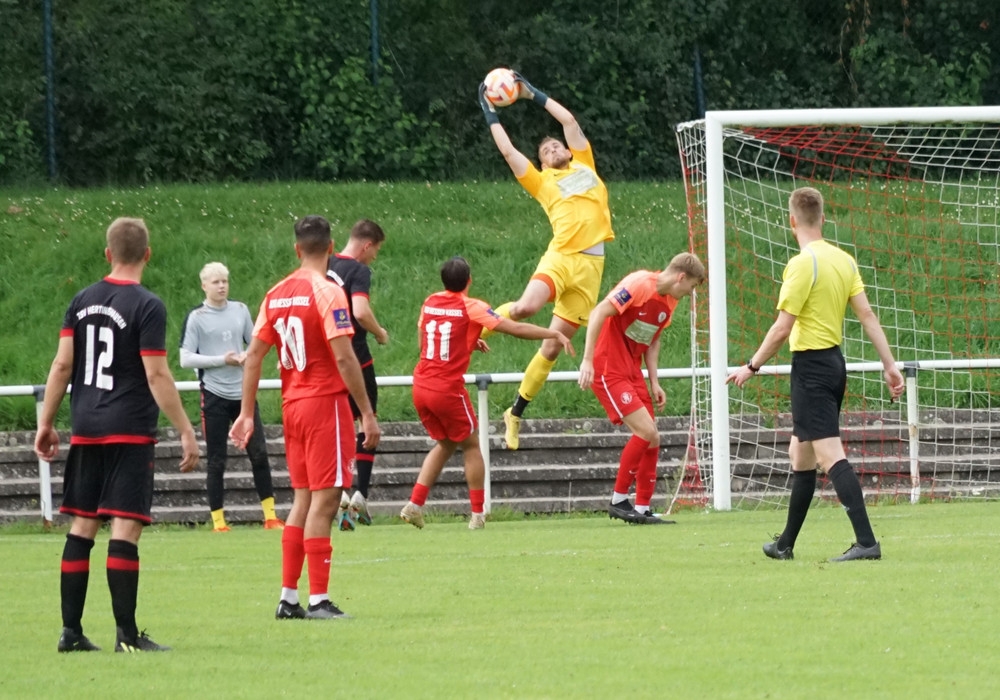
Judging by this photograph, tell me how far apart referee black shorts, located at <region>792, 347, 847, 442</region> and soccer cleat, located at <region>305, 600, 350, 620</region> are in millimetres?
2676

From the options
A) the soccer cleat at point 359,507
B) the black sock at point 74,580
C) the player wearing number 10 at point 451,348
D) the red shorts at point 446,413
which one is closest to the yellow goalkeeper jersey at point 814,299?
the player wearing number 10 at point 451,348

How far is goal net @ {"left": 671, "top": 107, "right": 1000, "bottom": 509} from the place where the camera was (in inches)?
496

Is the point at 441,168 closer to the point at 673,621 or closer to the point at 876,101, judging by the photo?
the point at 876,101

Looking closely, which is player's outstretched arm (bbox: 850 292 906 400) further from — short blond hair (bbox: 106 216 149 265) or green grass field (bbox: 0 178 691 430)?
green grass field (bbox: 0 178 691 430)

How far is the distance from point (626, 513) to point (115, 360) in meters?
5.60

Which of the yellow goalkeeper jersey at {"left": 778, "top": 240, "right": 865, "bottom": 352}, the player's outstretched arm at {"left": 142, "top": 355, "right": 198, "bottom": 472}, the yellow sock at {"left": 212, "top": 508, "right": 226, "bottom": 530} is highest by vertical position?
the yellow goalkeeper jersey at {"left": 778, "top": 240, "right": 865, "bottom": 352}

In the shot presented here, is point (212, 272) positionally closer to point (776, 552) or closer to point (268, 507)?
point (268, 507)

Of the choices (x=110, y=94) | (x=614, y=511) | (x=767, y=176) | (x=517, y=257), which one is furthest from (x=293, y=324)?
(x=110, y=94)

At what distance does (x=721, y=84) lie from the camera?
29.7 meters

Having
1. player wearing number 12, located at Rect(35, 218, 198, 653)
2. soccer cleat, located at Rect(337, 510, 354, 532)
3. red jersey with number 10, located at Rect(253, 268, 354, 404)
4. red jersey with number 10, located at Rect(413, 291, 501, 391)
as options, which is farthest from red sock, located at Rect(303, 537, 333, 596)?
soccer cleat, located at Rect(337, 510, 354, 532)

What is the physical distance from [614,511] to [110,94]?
17303 millimetres

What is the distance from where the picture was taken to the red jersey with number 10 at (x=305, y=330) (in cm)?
708

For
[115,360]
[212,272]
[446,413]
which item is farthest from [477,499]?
[115,360]

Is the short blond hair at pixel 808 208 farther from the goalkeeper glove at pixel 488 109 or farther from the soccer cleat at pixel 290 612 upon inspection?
the goalkeeper glove at pixel 488 109
